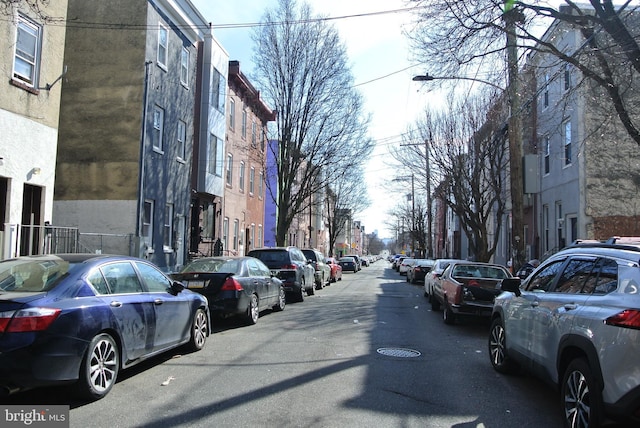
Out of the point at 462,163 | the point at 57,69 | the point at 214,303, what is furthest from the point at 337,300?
the point at 57,69

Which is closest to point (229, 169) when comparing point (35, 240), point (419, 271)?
point (419, 271)

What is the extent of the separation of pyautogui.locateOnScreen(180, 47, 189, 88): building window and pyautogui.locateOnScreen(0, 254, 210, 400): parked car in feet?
50.5

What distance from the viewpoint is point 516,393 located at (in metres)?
5.95

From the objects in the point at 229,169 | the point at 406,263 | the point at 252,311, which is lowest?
the point at 252,311

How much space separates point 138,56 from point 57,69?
5625mm

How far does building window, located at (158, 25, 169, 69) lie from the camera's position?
19.0m

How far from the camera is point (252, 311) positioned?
10.5 m

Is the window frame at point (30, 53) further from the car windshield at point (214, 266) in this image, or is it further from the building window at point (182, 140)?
the building window at point (182, 140)

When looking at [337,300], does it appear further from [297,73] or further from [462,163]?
[297,73]

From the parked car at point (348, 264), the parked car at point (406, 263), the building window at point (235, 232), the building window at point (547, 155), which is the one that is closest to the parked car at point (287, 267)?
the building window at point (547, 155)

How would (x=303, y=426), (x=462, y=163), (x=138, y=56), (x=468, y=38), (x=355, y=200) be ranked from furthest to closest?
(x=355, y=200) < (x=462, y=163) < (x=138, y=56) < (x=468, y=38) < (x=303, y=426)

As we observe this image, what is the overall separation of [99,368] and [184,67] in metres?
17.8

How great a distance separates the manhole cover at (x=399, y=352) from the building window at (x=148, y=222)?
482 inches

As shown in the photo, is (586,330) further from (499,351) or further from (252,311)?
(252,311)
